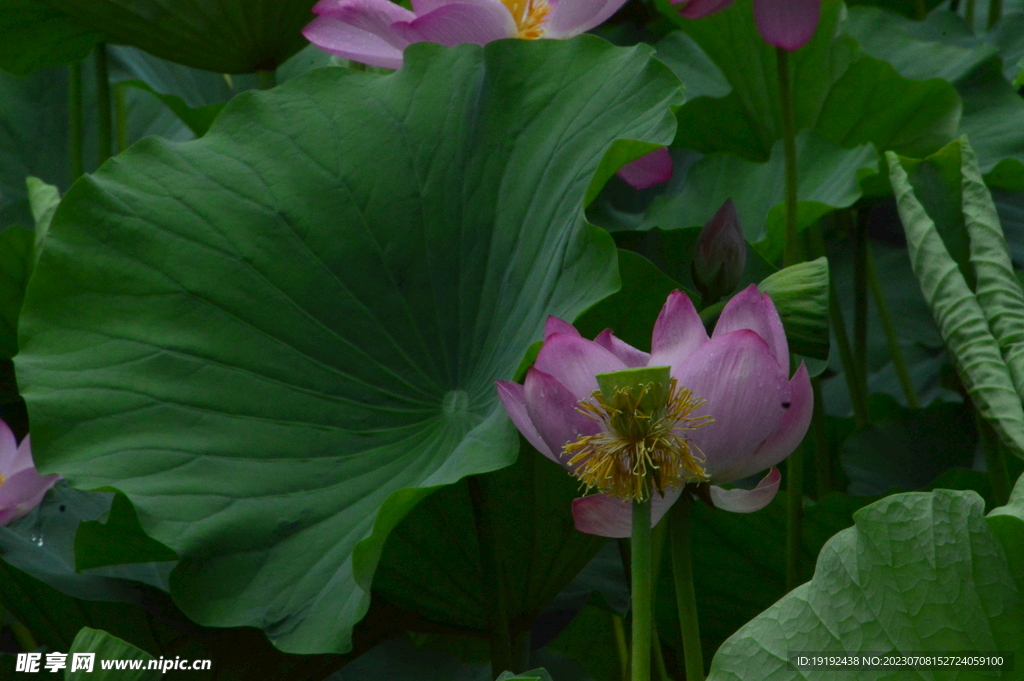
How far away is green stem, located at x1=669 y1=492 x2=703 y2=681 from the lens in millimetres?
444

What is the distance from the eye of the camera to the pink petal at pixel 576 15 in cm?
71

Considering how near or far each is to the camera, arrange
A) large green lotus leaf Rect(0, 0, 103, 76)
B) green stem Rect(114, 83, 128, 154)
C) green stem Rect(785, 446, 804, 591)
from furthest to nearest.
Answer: green stem Rect(114, 83, 128, 154) < large green lotus leaf Rect(0, 0, 103, 76) < green stem Rect(785, 446, 804, 591)

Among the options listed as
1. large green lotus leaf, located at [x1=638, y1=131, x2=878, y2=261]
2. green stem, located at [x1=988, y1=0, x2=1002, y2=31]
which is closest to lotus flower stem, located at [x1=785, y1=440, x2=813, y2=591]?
large green lotus leaf, located at [x1=638, y1=131, x2=878, y2=261]

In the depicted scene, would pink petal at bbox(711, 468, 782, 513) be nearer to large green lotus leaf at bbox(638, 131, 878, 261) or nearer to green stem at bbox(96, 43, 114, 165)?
large green lotus leaf at bbox(638, 131, 878, 261)

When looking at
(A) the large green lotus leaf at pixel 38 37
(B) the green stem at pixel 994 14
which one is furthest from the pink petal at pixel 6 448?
(B) the green stem at pixel 994 14

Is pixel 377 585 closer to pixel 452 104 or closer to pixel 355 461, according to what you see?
pixel 355 461

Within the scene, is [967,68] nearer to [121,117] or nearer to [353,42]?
[353,42]

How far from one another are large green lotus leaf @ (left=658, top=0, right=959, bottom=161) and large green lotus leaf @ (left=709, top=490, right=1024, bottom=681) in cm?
61

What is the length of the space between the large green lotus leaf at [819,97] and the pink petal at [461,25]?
0.33m

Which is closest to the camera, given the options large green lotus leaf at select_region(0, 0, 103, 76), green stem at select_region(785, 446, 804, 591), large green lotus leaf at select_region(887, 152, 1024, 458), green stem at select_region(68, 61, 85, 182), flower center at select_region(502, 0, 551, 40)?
large green lotus leaf at select_region(887, 152, 1024, 458)

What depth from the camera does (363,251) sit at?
26.2 inches

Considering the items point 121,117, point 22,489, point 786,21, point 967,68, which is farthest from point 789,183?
point 121,117

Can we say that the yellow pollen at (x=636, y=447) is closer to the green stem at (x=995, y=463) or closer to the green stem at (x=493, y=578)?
the green stem at (x=493, y=578)

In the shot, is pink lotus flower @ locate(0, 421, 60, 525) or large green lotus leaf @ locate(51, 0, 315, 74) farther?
large green lotus leaf @ locate(51, 0, 315, 74)
